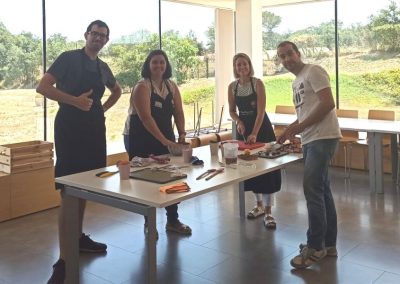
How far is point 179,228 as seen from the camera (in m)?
3.66

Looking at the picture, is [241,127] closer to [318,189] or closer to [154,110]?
[154,110]

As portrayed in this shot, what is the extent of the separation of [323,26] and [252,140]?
4056mm

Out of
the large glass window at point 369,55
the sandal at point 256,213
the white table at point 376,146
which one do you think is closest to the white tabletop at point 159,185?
the sandal at point 256,213

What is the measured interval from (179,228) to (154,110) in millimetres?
1052

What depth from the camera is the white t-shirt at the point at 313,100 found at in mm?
2719

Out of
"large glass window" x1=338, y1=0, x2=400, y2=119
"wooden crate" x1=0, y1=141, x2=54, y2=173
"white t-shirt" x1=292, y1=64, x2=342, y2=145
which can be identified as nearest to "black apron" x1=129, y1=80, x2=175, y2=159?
"white t-shirt" x1=292, y1=64, x2=342, y2=145

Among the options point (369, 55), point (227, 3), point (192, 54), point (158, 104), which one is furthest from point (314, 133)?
point (227, 3)

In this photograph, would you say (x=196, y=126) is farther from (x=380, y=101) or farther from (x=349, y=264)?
(x=349, y=264)

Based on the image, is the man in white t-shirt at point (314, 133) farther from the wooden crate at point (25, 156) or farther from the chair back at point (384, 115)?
the chair back at point (384, 115)

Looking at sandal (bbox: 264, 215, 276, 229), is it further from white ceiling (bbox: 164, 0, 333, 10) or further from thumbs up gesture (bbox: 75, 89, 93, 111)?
white ceiling (bbox: 164, 0, 333, 10)

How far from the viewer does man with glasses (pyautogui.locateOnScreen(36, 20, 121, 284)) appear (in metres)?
2.77

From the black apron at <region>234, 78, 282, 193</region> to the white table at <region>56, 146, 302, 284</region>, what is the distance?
2.76ft

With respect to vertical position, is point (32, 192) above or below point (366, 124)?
below

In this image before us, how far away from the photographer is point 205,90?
7.50 m
